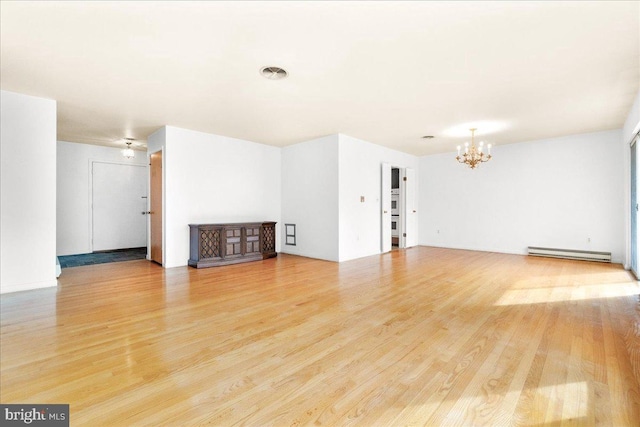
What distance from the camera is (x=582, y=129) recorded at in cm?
581

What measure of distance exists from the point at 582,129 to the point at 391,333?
19.9 feet

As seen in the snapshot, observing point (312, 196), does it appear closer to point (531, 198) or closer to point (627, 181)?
point (531, 198)

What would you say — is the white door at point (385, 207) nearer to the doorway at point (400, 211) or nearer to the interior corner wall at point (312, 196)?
the doorway at point (400, 211)

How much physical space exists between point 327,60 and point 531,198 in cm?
618

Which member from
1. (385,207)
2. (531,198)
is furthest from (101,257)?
(531,198)

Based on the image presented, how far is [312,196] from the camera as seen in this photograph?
6.68m

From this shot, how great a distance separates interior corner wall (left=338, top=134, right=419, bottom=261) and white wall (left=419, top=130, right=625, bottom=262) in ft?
6.87

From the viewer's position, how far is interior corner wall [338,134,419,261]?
20.4ft

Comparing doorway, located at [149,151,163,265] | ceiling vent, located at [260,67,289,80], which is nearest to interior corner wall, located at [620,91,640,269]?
ceiling vent, located at [260,67,289,80]

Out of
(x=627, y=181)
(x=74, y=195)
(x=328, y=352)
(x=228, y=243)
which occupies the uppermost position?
(x=627, y=181)

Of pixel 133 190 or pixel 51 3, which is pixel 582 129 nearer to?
pixel 51 3

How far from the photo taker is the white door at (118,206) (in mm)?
7336

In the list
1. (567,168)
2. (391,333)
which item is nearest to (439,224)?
(567,168)

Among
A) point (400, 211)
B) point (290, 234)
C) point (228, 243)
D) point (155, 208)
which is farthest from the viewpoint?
point (400, 211)
